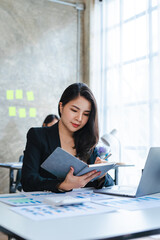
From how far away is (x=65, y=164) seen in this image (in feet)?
4.89

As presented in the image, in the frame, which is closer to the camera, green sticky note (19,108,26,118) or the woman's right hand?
the woman's right hand

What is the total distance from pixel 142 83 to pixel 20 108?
2084 millimetres

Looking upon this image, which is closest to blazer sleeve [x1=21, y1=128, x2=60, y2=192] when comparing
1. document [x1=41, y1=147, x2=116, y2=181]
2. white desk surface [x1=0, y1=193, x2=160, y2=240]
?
document [x1=41, y1=147, x2=116, y2=181]

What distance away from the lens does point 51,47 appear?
5949 mm

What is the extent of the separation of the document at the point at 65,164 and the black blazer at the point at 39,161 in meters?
0.10

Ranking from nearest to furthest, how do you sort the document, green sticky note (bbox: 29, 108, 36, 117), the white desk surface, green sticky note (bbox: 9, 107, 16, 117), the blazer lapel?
the white desk surface, the document, the blazer lapel, green sticky note (bbox: 9, 107, 16, 117), green sticky note (bbox: 29, 108, 36, 117)

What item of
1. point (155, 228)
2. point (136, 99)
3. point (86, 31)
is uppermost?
point (86, 31)

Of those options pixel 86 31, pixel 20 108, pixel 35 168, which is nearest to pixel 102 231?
pixel 35 168

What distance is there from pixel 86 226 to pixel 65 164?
601mm

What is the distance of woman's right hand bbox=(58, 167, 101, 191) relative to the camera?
5.00 ft

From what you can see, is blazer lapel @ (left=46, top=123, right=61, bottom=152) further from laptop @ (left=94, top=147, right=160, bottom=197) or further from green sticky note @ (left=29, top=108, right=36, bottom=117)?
green sticky note @ (left=29, top=108, right=36, bottom=117)

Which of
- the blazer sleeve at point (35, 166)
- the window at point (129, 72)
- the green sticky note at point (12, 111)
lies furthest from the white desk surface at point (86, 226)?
the green sticky note at point (12, 111)

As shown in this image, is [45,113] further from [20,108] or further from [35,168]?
[35,168]

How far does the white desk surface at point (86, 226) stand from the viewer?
2.65 feet
